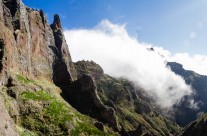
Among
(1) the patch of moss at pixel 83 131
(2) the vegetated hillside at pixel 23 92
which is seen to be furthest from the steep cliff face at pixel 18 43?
(1) the patch of moss at pixel 83 131

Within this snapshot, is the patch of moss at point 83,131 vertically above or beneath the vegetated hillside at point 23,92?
beneath

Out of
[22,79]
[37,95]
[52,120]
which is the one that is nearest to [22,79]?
[22,79]

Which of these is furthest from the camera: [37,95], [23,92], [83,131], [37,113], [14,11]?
[14,11]

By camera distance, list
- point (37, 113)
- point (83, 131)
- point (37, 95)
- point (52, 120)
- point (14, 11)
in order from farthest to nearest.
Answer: point (14, 11) → point (37, 95) → point (83, 131) → point (52, 120) → point (37, 113)

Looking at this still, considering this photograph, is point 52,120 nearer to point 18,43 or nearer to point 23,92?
point 23,92

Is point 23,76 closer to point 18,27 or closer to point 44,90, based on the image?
point 44,90

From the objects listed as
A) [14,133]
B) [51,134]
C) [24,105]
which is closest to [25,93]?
[24,105]

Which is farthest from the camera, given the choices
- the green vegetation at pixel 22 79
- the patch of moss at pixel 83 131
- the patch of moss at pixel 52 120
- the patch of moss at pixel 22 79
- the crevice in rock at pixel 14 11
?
the crevice in rock at pixel 14 11

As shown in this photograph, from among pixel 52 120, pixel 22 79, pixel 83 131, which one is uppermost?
pixel 22 79

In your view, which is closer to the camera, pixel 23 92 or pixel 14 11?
pixel 23 92

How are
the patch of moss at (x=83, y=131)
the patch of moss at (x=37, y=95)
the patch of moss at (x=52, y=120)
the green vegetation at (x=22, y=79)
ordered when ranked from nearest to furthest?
the patch of moss at (x=52, y=120) < the patch of moss at (x=37, y=95) < the patch of moss at (x=83, y=131) < the green vegetation at (x=22, y=79)

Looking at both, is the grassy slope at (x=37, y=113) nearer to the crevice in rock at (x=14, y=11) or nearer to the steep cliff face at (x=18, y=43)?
the steep cliff face at (x=18, y=43)

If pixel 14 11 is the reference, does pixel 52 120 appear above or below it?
below

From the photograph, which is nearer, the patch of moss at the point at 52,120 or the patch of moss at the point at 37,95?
the patch of moss at the point at 52,120
